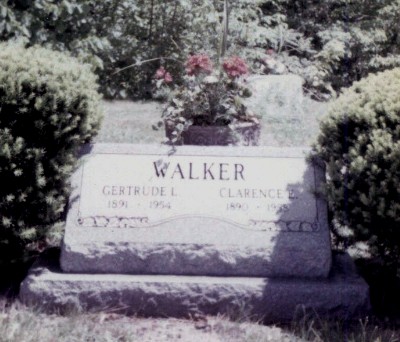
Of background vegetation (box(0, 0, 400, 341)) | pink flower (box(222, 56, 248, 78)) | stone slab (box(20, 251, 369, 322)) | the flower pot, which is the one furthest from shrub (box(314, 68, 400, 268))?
pink flower (box(222, 56, 248, 78))

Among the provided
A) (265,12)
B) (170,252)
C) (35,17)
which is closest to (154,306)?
(170,252)

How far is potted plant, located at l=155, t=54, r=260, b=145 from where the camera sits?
4574mm

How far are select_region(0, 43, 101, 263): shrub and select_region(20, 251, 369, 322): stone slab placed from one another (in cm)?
37

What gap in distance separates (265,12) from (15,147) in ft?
27.3

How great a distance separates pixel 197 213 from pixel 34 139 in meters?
1.12

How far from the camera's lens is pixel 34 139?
11.5ft

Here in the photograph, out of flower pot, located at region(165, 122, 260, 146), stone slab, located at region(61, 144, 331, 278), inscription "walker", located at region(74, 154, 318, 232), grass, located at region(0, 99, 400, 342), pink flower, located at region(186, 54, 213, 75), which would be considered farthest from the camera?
pink flower, located at region(186, 54, 213, 75)

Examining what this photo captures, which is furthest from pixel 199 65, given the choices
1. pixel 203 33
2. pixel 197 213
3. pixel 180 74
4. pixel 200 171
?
pixel 203 33

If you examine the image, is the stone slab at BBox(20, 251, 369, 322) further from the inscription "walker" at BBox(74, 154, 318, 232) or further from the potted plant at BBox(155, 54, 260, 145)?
the potted plant at BBox(155, 54, 260, 145)

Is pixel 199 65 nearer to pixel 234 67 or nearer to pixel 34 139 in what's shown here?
pixel 234 67

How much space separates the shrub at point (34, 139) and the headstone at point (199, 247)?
20 cm

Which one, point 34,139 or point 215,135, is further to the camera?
point 215,135

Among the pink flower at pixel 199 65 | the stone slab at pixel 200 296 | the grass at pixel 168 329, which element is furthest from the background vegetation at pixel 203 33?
the grass at pixel 168 329

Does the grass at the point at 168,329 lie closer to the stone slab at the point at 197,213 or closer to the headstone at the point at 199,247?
the headstone at the point at 199,247
